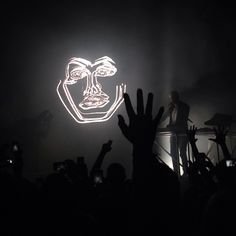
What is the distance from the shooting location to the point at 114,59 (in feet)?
34.3

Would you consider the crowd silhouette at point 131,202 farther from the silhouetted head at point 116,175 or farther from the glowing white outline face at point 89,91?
the glowing white outline face at point 89,91

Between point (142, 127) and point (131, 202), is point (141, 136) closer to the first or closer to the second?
Answer: point (142, 127)

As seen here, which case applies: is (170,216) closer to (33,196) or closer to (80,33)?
(33,196)

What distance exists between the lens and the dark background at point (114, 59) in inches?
371

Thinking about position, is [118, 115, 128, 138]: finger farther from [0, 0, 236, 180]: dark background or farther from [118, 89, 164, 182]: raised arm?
[0, 0, 236, 180]: dark background

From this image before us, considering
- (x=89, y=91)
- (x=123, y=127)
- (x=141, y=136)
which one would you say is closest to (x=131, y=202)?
(x=141, y=136)

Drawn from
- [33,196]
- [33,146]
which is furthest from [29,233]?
[33,146]

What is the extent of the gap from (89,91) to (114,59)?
1.33 metres

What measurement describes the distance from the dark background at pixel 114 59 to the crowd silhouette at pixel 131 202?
6.91 m

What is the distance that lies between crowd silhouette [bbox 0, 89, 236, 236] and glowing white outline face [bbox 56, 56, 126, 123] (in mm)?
7645

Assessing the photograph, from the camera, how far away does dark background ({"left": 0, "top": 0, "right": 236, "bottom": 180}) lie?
9.42 metres

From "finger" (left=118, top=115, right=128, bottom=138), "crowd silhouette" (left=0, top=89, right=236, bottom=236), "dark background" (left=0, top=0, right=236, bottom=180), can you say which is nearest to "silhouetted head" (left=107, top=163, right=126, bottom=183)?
"crowd silhouette" (left=0, top=89, right=236, bottom=236)

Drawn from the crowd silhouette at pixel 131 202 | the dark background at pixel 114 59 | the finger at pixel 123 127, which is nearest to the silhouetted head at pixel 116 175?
the crowd silhouette at pixel 131 202

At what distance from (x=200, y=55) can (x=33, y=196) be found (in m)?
9.14
